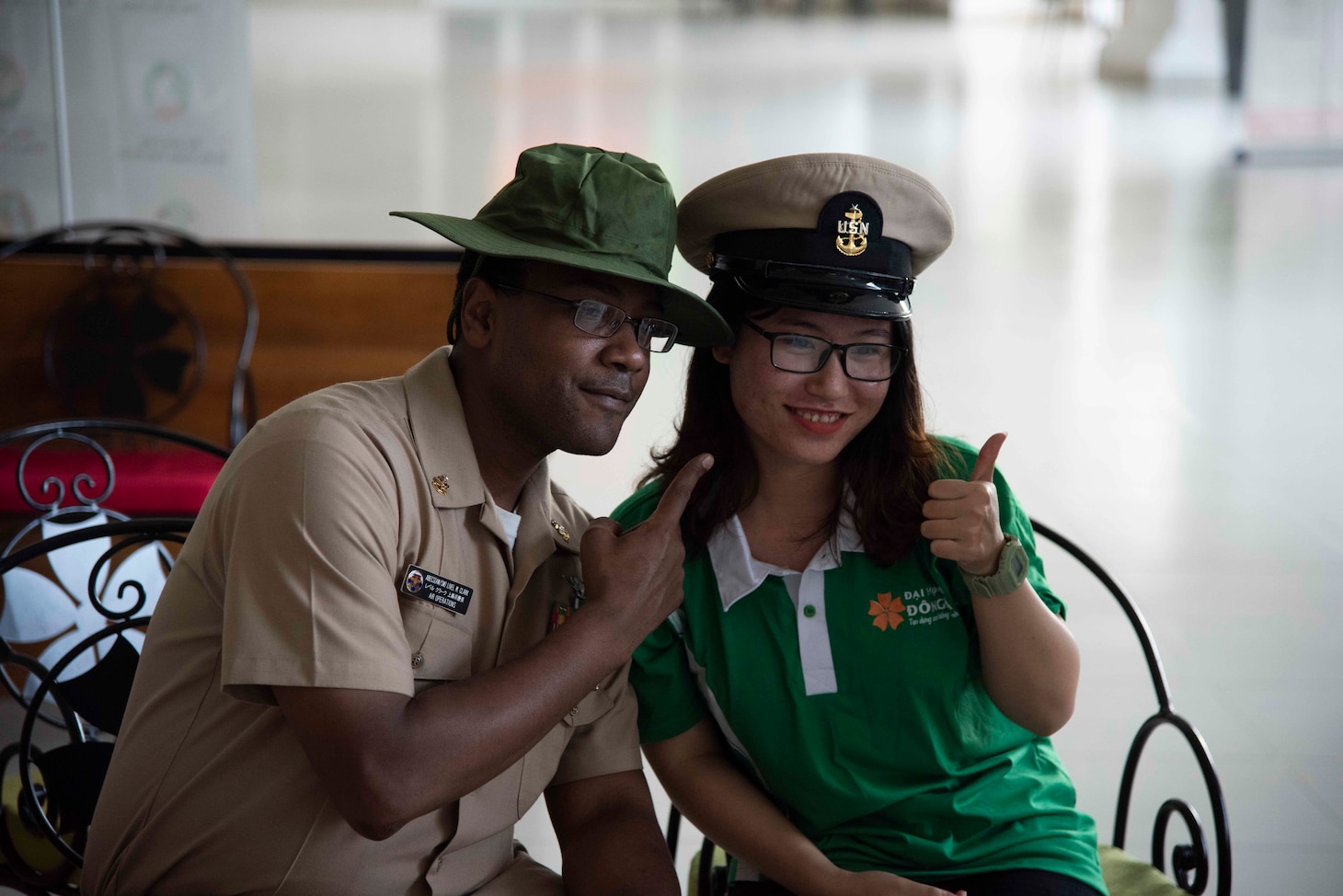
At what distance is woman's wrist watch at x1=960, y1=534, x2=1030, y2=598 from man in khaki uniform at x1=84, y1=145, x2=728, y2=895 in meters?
0.39

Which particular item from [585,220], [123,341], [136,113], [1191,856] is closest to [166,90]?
[136,113]

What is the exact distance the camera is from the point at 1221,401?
18.8ft

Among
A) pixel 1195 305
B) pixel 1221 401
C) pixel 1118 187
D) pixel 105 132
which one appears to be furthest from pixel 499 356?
pixel 1118 187

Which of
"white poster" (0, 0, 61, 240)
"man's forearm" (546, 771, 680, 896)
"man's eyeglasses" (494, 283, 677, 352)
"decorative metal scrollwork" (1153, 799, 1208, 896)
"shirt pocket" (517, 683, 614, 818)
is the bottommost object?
"decorative metal scrollwork" (1153, 799, 1208, 896)

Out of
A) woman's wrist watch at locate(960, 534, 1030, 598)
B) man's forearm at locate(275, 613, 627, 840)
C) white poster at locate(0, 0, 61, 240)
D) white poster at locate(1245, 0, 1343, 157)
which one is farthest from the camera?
white poster at locate(1245, 0, 1343, 157)

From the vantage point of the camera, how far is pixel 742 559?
171 centimetres

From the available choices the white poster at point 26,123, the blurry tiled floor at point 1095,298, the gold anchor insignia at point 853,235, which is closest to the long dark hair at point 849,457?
the gold anchor insignia at point 853,235

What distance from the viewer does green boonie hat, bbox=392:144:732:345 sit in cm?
150

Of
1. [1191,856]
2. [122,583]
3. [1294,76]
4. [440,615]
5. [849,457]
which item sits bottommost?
[1191,856]

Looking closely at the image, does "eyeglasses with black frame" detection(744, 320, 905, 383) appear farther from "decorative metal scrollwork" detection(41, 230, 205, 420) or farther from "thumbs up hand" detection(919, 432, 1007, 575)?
"decorative metal scrollwork" detection(41, 230, 205, 420)

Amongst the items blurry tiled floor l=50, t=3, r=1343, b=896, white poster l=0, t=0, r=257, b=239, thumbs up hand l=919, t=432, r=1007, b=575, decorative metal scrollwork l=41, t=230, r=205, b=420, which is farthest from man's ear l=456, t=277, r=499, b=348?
white poster l=0, t=0, r=257, b=239

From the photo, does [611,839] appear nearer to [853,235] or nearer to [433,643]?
[433,643]

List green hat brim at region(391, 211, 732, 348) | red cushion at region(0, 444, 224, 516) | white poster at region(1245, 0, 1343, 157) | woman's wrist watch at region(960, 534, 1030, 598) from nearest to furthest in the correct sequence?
green hat brim at region(391, 211, 732, 348) < woman's wrist watch at region(960, 534, 1030, 598) < red cushion at region(0, 444, 224, 516) < white poster at region(1245, 0, 1343, 157)

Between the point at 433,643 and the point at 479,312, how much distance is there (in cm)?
42
